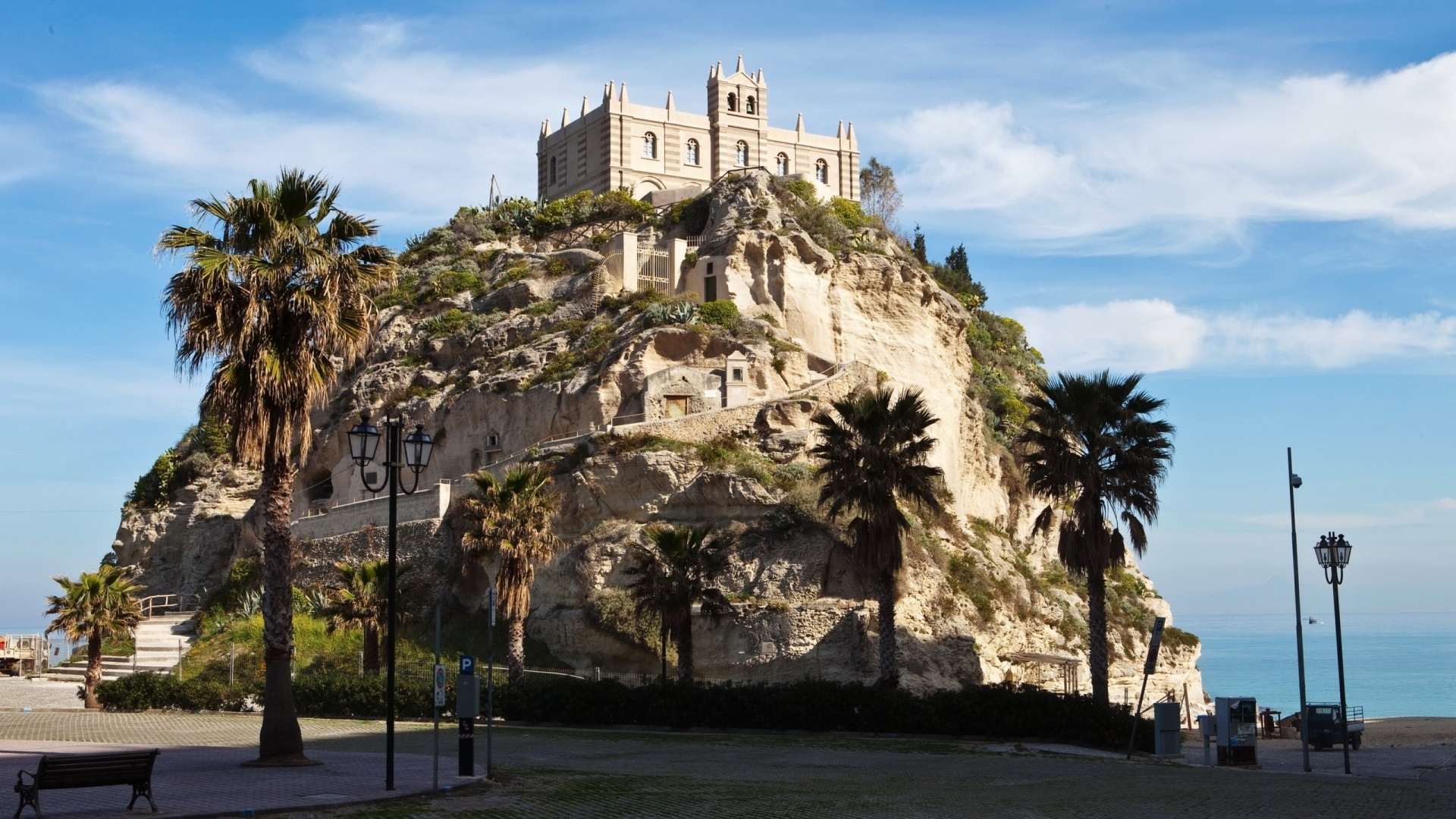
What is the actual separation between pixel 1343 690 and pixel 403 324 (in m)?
47.3

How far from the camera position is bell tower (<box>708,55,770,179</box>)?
252 ft

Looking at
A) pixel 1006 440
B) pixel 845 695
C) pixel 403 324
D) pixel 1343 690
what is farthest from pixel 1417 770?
pixel 403 324

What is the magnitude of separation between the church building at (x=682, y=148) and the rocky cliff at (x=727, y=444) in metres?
6.64

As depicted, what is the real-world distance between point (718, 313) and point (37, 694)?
2756 cm

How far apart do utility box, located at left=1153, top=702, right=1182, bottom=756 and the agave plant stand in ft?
93.6

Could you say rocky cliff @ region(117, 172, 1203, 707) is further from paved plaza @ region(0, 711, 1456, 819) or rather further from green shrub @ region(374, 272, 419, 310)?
paved plaza @ region(0, 711, 1456, 819)

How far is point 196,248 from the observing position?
2109 cm

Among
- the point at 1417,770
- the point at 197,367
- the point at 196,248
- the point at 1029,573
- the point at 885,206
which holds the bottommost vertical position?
the point at 1417,770

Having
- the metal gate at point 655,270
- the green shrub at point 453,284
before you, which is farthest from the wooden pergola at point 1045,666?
the green shrub at point 453,284

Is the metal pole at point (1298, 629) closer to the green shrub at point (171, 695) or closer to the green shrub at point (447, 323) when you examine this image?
the green shrub at point (171, 695)

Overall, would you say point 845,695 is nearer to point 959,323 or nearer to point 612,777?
point 612,777

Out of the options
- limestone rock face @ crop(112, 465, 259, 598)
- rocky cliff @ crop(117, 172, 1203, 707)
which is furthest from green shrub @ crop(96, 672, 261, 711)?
limestone rock face @ crop(112, 465, 259, 598)

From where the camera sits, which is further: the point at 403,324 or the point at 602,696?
the point at 403,324

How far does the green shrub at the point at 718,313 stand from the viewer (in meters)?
54.1
